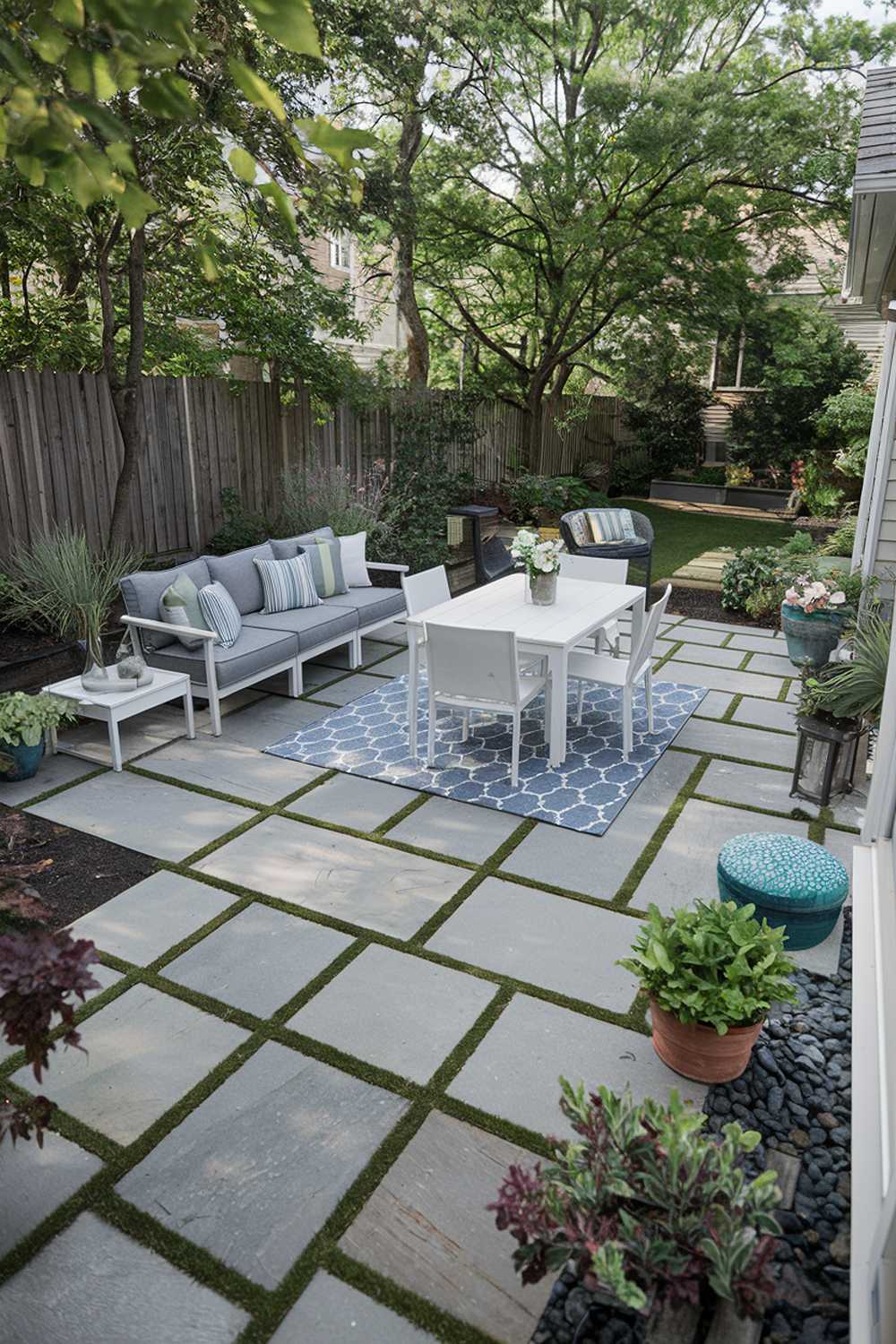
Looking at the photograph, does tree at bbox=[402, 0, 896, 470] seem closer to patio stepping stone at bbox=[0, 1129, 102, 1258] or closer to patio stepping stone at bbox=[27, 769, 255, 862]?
patio stepping stone at bbox=[27, 769, 255, 862]

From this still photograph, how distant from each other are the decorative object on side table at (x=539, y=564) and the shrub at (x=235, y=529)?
3.10m

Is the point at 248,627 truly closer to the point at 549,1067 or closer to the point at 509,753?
the point at 509,753

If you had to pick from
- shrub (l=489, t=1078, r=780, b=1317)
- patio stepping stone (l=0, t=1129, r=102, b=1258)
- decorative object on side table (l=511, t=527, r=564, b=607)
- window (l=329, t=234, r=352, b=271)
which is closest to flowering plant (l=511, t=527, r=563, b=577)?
decorative object on side table (l=511, t=527, r=564, b=607)

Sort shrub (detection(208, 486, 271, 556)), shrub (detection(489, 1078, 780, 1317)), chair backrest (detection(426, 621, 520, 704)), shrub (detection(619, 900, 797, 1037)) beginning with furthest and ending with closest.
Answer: shrub (detection(208, 486, 271, 556)), chair backrest (detection(426, 621, 520, 704)), shrub (detection(619, 900, 797, 1037)), shrub (detection(489, 1078, 780, 1317))

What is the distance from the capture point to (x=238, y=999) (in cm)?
290

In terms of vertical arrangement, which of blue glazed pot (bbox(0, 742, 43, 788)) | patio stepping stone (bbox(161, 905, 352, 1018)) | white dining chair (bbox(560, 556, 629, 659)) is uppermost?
white dining chair (bbox(560, 556, 629, 659))

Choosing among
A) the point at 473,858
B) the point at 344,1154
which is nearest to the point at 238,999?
the point at 344,1154

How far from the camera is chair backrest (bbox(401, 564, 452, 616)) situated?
5133 millimetres

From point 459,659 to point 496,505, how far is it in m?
7.15

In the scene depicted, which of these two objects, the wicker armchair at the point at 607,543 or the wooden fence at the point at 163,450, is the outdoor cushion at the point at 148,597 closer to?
the wooden fence at the point at 163,450

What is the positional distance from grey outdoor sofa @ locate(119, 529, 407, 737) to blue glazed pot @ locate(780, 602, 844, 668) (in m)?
2.79

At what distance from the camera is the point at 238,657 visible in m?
5.12

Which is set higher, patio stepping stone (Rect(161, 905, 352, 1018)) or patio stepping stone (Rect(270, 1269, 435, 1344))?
patio stepping stone (Rect(161, 905, 352, 1018))

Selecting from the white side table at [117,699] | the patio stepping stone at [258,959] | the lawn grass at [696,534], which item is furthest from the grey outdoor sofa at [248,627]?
the lawn grass at [696,534]
